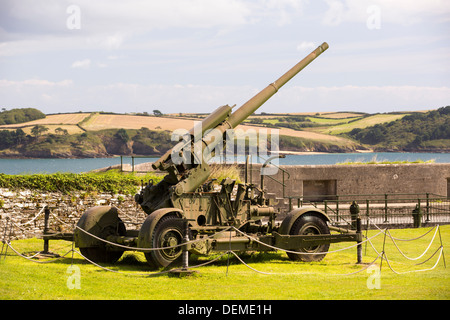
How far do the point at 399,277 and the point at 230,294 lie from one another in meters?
3.49

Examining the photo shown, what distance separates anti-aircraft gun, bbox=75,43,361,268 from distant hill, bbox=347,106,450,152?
3450 inches

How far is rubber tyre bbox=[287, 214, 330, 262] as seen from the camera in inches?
550

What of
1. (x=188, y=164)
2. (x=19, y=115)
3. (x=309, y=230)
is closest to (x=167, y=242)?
(x=188, y=164)

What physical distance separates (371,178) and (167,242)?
44.4 ft

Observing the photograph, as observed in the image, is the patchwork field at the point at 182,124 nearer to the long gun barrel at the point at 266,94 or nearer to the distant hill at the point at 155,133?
the distant hill at the point at 155,133

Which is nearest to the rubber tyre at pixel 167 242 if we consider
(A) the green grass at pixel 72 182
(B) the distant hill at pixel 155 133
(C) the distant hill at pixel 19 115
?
(A) the green grass at pixel 72 182

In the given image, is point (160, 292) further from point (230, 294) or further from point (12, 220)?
point (12, 220)

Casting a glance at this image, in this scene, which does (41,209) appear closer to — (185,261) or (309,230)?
(185,261)

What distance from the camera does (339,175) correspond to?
78.8 ft

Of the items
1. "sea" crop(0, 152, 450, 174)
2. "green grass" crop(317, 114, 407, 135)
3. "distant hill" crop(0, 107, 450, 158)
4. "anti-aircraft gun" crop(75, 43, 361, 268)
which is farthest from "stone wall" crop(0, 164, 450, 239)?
"green grass" crop(317, 114, 407, 135)

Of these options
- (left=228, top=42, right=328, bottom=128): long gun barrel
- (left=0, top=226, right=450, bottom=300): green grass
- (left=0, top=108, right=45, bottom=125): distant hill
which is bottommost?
(left=0, top=226, right=450, bottom=300): green grass

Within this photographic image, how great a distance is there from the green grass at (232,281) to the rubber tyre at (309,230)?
195 millimetres

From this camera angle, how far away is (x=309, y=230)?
14156 mm

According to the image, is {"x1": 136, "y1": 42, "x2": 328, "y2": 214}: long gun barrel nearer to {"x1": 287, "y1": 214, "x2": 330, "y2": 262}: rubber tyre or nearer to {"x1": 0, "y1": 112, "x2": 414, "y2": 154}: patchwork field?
{"x1": 287, "y1": 214, "x2": 330, "y2": 262}: rubber tyre
